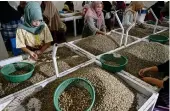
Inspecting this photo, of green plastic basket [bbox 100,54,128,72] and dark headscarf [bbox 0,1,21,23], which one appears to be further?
dark headscarf [bbox 0,1,21,23]

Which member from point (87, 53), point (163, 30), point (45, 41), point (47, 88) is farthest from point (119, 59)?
point (163, 30)

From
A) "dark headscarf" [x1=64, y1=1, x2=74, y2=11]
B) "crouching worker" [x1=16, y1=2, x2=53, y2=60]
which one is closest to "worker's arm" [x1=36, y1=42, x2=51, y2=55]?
"crouching worker" [x1=16, y1=2, x2=53, y2=60]

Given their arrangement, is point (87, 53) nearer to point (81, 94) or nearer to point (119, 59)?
point (119, 59)

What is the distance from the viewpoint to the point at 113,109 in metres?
0.95

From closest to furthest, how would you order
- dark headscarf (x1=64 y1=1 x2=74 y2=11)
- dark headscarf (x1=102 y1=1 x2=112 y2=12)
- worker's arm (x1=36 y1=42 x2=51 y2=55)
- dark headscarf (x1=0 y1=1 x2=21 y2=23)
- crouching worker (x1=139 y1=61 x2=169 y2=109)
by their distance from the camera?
crouching worker (x1=139 y1=61 x2=169 y2=109)
worker's arm (x1=36 y1=42 x2=51 y2=55)
dark headscarf (x1=0 y1=1 x2=21 y2=23)
dark headscarf (x1=102 y1=1 x2=112 y2=12)
dark headscarf (x1=64 y1=1 x2=74 y2=11)

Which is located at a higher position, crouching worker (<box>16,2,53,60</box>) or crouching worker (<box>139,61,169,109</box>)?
crouching worker (<box>16,2,53,60</box>)

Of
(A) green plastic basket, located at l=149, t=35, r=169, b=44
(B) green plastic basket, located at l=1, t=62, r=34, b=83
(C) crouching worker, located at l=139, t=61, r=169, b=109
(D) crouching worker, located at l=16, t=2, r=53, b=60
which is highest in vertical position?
(D) crouching worker, located at l=16, t=2, r=53, b=60

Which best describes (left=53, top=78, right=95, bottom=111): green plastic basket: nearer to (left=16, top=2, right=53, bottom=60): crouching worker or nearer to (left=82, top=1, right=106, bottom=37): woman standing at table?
(left=16, top=2, right=53, bottom=60): crouching worker

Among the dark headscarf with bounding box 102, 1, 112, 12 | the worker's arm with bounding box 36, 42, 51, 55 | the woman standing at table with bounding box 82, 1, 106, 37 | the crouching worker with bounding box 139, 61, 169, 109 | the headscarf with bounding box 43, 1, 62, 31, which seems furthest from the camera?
the dark headscarf with bounding box 102, 1, 112, 12

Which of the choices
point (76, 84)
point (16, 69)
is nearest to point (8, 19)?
point (16, 69)

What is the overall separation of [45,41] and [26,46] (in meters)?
0.23

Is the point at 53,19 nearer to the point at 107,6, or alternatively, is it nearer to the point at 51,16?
the point at 51,16

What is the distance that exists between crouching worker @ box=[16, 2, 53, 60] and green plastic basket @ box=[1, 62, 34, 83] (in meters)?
0.24

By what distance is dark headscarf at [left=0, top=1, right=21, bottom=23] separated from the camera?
2914mm
